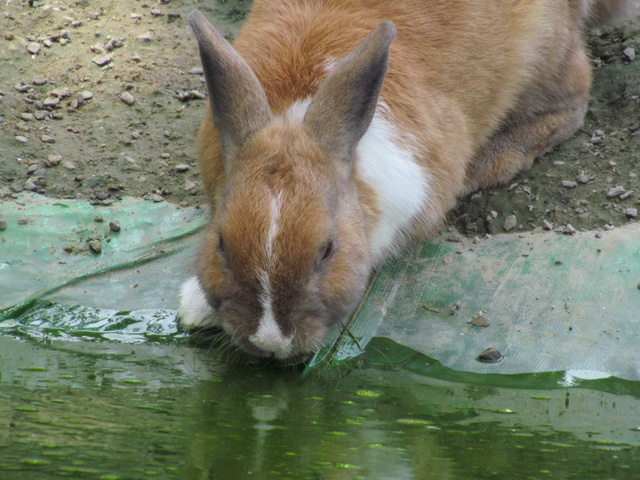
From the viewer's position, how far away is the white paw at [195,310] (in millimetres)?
4547

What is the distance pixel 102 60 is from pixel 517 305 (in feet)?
12.2

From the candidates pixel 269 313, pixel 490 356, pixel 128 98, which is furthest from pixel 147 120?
pixel 490 356

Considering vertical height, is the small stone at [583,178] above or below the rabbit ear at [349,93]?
below

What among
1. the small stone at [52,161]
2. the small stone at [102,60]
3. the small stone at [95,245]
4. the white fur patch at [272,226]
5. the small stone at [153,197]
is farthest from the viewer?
the small stone at [102,60]

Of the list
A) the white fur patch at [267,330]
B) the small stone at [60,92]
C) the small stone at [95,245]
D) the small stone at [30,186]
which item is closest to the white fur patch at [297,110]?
the white fur patch at [267,330]

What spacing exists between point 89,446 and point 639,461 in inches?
79.2

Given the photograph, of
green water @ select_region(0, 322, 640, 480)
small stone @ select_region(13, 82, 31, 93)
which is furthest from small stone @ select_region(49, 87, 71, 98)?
green water @ select_region(0, 322, 640, 480)

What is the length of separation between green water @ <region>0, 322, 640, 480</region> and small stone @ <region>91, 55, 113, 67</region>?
9.20 ft

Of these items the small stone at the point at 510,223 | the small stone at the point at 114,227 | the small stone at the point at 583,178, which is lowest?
the small stone at the point at 114,227

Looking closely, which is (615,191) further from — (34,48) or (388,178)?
(34,48)

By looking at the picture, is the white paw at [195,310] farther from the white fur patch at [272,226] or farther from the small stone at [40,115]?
the small stone at [40,115]

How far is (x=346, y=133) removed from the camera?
4.25 metres

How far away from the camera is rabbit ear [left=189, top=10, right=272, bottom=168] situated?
419 cm

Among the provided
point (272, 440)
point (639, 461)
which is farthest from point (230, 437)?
point (639, 461)
